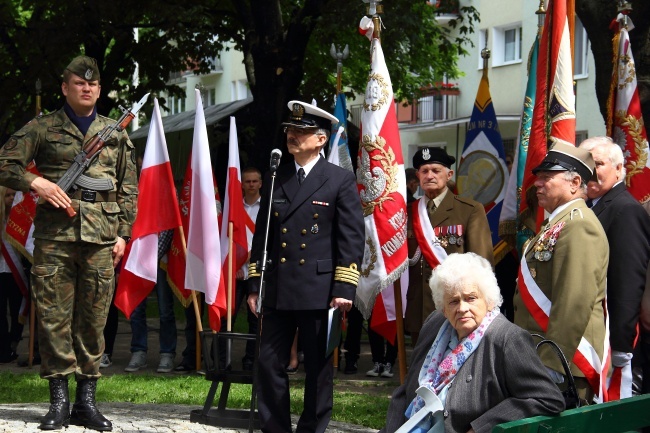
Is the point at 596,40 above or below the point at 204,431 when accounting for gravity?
above

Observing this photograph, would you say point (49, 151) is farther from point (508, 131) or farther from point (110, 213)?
point (508, 131)

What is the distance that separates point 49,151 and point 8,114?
1651cm

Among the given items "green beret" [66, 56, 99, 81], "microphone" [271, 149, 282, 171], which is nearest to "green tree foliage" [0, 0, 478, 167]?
"green beret" [66, 56, 99, 81]

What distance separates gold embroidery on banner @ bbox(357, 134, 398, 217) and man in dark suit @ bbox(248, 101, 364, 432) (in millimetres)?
1423

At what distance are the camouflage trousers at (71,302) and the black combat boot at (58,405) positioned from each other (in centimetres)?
6

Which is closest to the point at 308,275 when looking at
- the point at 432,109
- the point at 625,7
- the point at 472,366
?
the point at 472,366

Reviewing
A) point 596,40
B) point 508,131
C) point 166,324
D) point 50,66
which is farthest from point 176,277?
point 508,131

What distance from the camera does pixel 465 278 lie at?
482cm

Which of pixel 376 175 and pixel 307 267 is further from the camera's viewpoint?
pixel 376 175

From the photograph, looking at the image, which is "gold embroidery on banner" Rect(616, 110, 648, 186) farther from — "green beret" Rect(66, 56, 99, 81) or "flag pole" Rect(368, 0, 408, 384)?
"green beret" Rect(66, 56, 99, 81)

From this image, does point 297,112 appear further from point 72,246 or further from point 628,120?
point 628,120

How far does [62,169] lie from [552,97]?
318 centimetres

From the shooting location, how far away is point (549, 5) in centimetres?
769

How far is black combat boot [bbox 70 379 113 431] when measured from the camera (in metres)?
7.39
